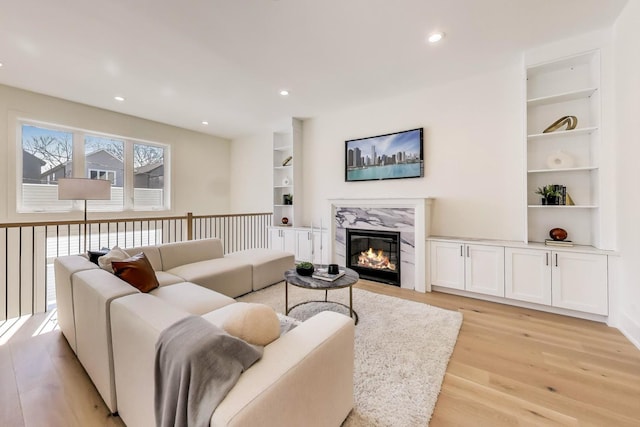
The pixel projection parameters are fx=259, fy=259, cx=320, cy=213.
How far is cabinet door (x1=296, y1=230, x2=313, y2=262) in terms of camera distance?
478 cm

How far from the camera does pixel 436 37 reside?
2.61m

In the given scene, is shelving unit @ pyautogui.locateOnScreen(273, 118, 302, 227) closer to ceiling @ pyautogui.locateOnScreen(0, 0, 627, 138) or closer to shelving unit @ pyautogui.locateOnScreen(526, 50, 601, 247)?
ceiling @ pyautogui.locateOnScreen(0, 0, 627, 138)

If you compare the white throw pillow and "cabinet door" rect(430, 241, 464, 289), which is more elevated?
the white throw pillow

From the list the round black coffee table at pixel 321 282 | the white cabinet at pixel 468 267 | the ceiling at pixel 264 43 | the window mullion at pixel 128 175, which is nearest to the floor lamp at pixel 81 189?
the ceiling at pixel 264 43

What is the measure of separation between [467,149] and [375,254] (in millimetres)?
1986

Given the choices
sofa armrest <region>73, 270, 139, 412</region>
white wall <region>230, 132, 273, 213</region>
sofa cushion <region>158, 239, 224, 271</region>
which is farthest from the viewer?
white wall <region>230, 132, 273, 213</region>

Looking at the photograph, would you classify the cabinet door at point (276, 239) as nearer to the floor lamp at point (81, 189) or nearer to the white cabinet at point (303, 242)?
the white cabinet at point (303, 242)

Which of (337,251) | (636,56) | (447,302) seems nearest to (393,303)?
(447,302)

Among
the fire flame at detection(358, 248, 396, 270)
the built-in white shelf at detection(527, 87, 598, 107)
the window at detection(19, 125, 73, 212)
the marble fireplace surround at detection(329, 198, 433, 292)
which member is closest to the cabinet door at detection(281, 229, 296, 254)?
the marble fireplace surround at detection(329, 198, 433, 292)

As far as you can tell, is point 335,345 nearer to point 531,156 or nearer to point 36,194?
point 531,156

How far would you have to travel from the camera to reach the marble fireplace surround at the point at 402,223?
354 cm

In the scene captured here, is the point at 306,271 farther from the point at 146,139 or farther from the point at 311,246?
the point at 146,139

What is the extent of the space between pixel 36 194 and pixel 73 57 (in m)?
2.41

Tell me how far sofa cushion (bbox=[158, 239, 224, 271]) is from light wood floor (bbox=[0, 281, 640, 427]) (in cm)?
108
